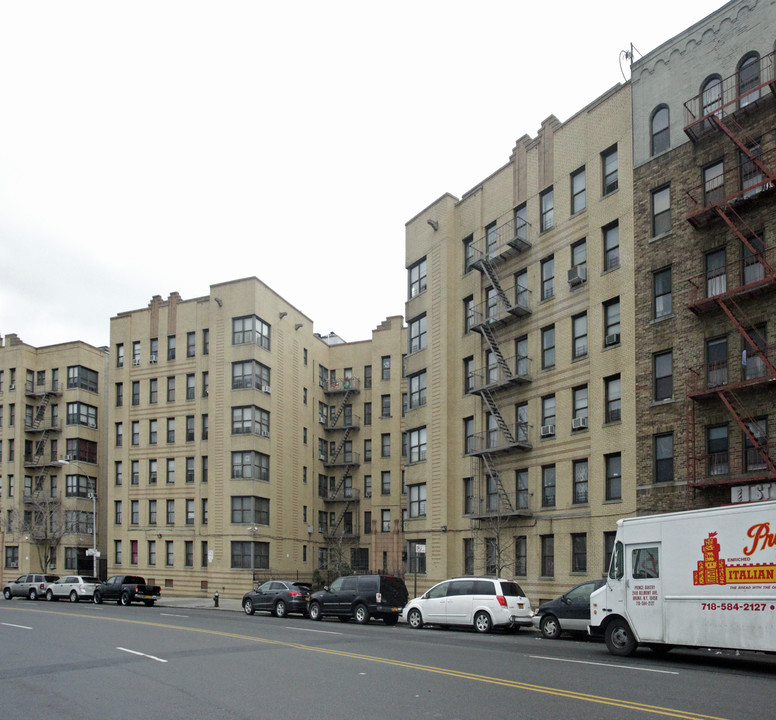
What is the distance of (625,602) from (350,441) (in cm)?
4698

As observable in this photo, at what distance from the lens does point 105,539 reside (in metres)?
61.8

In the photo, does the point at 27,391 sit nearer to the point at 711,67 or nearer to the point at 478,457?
the point at 478,457

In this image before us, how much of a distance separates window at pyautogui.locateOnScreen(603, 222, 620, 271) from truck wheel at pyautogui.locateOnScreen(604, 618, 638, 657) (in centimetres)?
1628

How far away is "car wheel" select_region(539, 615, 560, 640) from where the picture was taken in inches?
913

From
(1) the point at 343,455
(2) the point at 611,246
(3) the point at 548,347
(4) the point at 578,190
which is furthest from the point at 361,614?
(1) the point at 343,455

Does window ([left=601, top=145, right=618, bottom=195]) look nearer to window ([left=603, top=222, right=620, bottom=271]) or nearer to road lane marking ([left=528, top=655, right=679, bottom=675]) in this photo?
window ([left=603, top=222, right=620, bottom=271])

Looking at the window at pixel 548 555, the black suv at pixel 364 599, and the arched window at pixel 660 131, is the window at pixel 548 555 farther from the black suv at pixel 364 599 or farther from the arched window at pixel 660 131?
the arched window at pixel 660 131

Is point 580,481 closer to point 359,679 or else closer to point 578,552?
point 578,552

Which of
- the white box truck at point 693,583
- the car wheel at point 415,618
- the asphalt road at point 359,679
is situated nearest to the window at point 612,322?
the car wheel at point 415,618

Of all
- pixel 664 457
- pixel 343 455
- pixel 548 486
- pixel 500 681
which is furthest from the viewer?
pixel 343 455

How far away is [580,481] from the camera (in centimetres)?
3209

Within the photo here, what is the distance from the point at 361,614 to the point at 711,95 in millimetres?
21261

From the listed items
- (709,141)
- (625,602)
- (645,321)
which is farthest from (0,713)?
(709,141)

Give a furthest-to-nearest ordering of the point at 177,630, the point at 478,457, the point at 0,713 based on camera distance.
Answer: the point at 478,457, the point at 177,630, the point at 0,713
